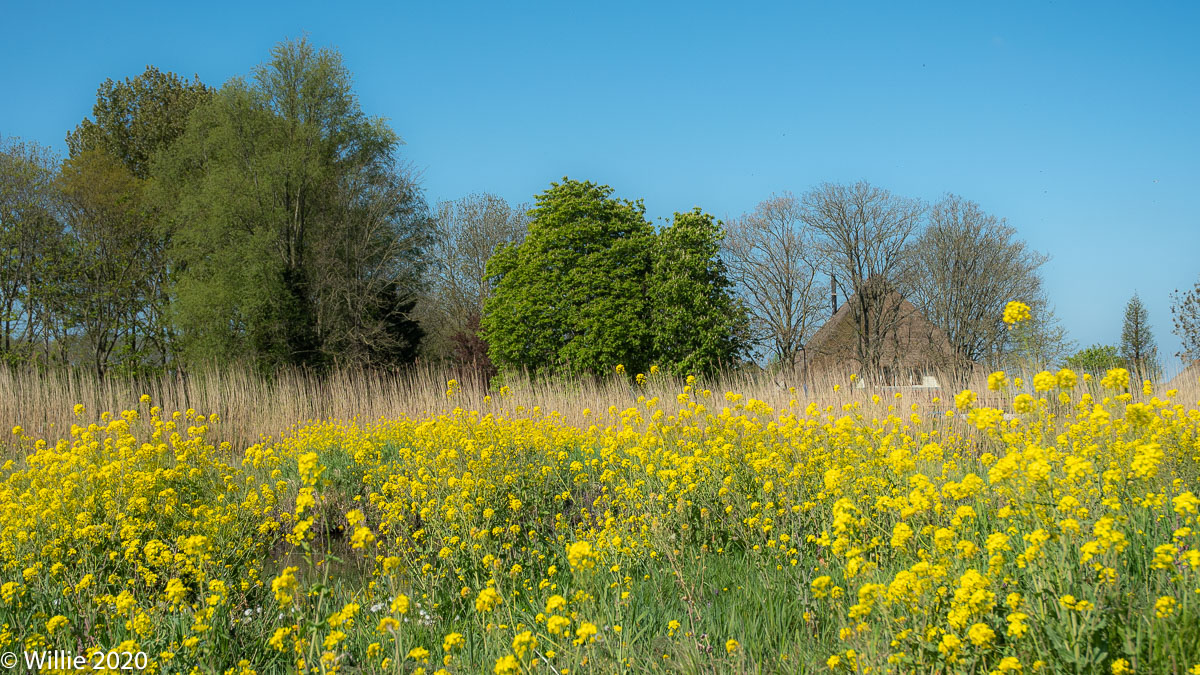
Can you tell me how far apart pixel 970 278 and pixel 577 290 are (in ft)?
50.6

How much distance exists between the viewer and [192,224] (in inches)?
1033

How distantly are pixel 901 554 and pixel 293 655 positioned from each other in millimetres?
2685

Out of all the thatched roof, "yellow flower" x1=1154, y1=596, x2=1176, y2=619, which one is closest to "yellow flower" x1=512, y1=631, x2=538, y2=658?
"yellow flower" x1=1154, y1=596, x2=1176, y2=619

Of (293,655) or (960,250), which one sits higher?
(960,250)

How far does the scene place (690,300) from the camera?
21.8m

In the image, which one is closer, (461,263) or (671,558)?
(671,558)

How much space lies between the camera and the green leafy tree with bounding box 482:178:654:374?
21.8 m

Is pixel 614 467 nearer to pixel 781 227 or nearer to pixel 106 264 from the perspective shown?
pixel 781 227

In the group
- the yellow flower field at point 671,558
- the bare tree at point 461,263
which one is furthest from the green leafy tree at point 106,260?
the yellow flower field at point 671,558

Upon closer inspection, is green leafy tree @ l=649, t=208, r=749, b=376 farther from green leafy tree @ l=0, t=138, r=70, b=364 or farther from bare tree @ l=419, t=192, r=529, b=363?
green leafy tree @ l=0, t=138, r=70, b=364

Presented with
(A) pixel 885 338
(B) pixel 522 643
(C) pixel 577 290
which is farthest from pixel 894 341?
(B) pixel 522 643

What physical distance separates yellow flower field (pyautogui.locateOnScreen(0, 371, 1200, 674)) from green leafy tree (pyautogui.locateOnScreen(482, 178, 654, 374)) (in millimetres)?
15135

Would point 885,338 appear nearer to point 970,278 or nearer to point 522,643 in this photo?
point 970,278

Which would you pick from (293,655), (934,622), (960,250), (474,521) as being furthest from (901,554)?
(960,250)
